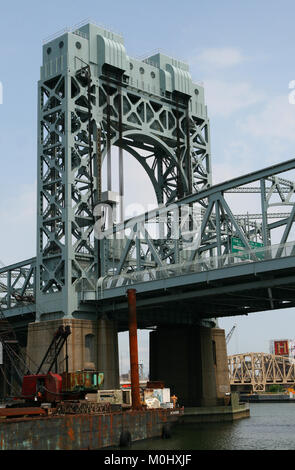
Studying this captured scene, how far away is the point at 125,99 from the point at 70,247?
22.3 meters

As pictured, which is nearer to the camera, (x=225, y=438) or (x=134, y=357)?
(x=225, y=438)

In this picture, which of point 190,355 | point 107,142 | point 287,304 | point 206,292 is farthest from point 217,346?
point 107,142

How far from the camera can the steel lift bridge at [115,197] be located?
238 ft

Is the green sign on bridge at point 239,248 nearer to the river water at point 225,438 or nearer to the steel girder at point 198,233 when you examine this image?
the steel girder at point 198,233

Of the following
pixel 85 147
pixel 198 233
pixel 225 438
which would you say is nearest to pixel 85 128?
pixel 85 147

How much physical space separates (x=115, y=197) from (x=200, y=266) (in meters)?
14.8

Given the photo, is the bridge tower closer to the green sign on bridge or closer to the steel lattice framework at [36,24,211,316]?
the steel lattice framework at [36,24,211,316]

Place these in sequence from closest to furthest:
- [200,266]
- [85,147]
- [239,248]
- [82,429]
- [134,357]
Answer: [82,429]
[134,357]
[239,248]
[200,266]
[85,147]

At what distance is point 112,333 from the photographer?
78.6 m

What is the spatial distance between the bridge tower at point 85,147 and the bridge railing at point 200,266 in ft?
14.7

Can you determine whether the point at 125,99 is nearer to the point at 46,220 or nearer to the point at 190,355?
the point at 46,220

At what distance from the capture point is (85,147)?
82.6 m

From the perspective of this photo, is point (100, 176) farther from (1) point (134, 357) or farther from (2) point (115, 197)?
(1) point (134, 357)

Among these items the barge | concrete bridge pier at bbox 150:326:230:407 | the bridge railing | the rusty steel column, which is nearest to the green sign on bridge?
the bridge railing
